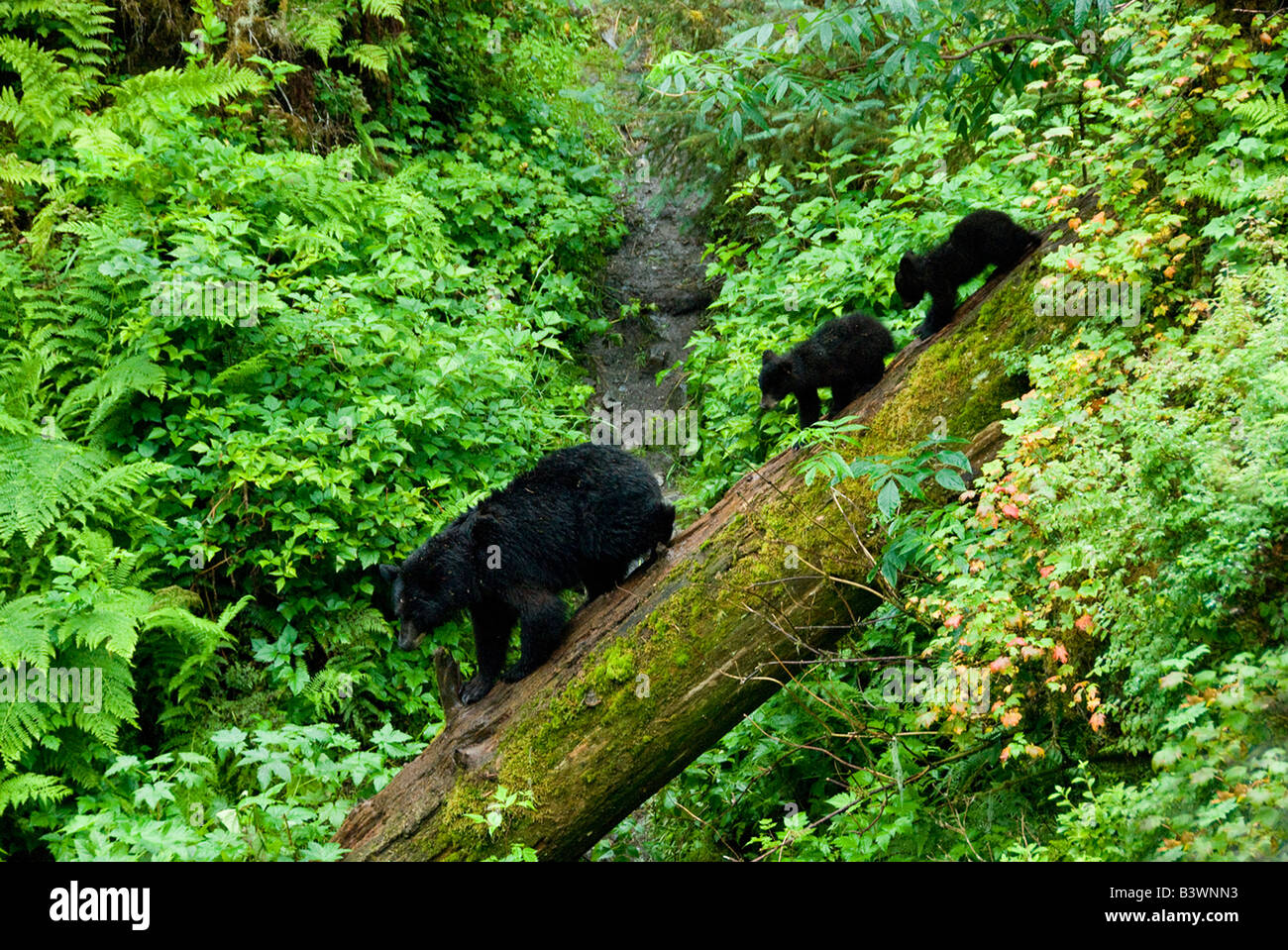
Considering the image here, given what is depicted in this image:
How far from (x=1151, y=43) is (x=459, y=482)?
6.06 metres

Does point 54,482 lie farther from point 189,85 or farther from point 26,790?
point 189,85

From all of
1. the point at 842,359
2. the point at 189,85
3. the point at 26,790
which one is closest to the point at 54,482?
the point at 26,790

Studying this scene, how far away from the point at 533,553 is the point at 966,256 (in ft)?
11.6

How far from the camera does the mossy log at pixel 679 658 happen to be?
5.16m

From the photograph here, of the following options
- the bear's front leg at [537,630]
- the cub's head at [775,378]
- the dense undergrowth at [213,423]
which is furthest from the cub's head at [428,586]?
the cub's head at [775,378]

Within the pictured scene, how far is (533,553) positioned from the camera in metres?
6.05

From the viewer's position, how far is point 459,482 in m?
8.41

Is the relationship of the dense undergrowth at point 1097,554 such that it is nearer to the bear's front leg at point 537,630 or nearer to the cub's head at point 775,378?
the bear's front leg at point 537,630

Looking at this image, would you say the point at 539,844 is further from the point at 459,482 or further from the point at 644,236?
the point at 644,236

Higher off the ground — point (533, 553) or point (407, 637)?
point (533, 553)

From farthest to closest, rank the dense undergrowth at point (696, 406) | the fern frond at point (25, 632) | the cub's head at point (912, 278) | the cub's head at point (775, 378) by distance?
1. the cub's head at point (775, 378)
2. the cub's head at point (912, 278)
3. the fern frond at point (25, 632)
4. the dense undergrowth at point (696, 406)

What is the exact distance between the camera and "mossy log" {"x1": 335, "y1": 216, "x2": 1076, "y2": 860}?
16.9 ft
